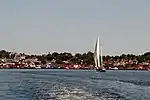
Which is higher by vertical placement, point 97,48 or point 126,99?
point 97,48

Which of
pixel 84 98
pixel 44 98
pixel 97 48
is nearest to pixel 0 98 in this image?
pixel 44 98

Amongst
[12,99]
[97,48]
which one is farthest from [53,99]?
[97,48]

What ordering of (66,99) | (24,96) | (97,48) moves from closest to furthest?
1. (66,99)
2. (24,96)
3. (97,48)

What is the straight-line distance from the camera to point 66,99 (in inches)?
1924

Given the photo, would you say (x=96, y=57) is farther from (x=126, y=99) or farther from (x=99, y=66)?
(x=126, y=99)

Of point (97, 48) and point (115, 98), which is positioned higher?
point (97, 48)

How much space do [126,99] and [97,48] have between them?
130 meters

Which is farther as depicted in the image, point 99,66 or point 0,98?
point 99,66

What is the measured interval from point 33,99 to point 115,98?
9.22 m

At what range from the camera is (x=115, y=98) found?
51375 mm

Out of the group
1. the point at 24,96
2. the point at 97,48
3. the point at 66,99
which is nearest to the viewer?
the point at 66,99

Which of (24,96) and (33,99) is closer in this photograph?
(33,99)

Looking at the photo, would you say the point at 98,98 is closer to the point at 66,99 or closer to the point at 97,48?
the point at 66,99

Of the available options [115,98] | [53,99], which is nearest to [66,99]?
[53,99]
